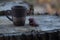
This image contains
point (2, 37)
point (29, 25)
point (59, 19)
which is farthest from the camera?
point (59, 19)

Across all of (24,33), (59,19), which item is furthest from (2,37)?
(59,19)

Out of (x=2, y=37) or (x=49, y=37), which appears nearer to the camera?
(x=2, y=37)

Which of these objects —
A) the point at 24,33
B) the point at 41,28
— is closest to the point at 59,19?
the point at 41,28

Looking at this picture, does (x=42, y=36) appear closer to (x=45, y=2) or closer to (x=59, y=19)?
(x=59, y=19)

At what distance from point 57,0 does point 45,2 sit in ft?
0.92

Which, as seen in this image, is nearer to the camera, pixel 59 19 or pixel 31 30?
pixel 31 30

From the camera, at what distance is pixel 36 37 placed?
161cm

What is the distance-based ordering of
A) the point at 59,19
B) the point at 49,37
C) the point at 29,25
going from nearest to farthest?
1. the point at 49,37
2. the point at 29,25
3. the point at 59,19

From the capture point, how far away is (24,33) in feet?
5.17

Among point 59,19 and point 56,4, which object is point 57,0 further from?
point 59,19

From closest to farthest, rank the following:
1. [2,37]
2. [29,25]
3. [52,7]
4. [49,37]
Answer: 1. [2,37]
2. [49,37]
3. [29,25]
4. [52,7]

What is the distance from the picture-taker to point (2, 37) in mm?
1532

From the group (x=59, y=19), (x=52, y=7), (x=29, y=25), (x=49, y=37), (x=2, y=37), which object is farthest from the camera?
(x=52, y=7)

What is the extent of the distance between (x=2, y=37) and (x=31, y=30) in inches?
10.6
